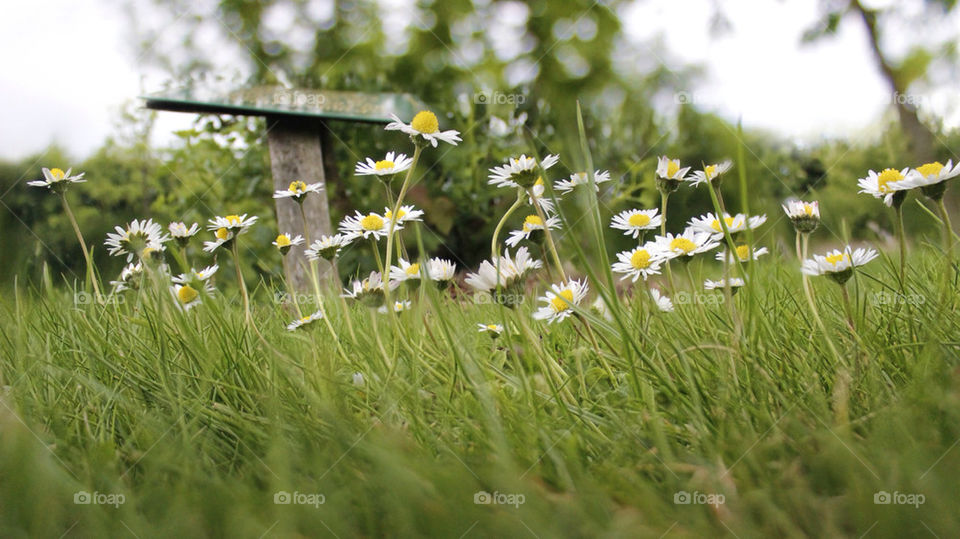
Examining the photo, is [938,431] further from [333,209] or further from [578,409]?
[333,209]

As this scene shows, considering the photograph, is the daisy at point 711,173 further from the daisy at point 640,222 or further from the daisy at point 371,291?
the daisy at point 371,291

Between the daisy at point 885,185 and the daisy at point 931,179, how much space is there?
0.01 meters

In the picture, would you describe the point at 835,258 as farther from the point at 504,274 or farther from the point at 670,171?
the point at 504,274

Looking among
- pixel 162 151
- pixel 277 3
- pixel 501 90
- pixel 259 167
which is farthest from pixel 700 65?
pixel 162 151

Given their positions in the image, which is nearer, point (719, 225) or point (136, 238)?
point (719, 225)

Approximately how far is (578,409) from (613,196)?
395 centimetres

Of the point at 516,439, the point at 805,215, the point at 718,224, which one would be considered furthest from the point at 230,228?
the point at 805,215

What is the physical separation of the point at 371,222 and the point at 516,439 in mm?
700

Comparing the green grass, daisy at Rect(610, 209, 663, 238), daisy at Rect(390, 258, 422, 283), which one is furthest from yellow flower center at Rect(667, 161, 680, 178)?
daisy at Rect(390, 258, 422, 283)

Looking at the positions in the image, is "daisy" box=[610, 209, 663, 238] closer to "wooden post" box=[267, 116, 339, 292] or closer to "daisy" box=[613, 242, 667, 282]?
"daisy" box=[613, 242, 667, 282]

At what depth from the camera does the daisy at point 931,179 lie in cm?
103

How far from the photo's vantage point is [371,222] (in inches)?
54.6

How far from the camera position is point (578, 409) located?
0.89 metres

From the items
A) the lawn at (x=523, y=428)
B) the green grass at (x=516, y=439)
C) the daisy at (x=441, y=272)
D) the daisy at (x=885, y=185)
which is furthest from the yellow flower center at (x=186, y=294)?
the daisy at (x=885, y=185)
